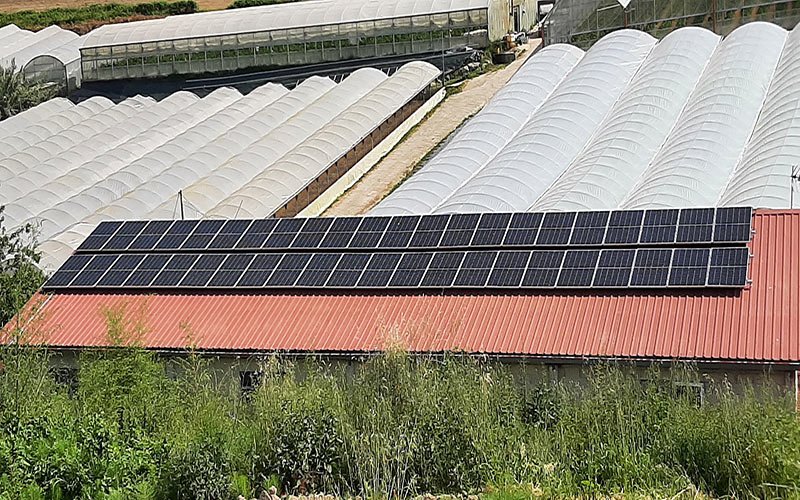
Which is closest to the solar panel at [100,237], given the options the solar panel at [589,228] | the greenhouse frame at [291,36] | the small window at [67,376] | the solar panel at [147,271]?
the solar panel at [147,271]

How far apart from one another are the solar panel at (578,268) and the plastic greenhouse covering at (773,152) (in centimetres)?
665

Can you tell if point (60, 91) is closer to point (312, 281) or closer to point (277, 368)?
point (312, 281)

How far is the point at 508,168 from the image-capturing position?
112ft

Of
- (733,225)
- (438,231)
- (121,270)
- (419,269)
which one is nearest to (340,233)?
(438,231)

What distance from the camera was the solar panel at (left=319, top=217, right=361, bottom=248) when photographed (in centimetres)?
2545

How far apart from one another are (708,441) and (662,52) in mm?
32810

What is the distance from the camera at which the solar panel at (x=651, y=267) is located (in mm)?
21547

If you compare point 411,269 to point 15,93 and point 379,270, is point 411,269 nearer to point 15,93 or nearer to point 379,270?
point 379,270

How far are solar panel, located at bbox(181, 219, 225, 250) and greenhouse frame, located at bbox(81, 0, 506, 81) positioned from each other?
35144mm

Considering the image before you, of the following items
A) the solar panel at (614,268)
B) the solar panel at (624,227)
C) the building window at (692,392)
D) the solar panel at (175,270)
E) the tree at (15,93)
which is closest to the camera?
the building window at (692,392)

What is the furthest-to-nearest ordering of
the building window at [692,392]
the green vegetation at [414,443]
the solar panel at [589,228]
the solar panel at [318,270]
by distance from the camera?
1. the solar panel at [318,270]
2. the solar panel at [589,228]
3. the building window at [692,392]
4. the green vegetation at [414,443]

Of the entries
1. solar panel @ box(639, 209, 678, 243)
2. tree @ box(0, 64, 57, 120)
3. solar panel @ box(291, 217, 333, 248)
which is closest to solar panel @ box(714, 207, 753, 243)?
solar panel @ box(639, 209, 678, 243)

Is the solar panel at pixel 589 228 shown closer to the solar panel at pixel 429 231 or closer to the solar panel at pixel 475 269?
the solar panel at pixel 475 269

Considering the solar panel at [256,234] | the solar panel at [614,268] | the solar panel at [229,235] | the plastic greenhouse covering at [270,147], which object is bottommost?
the plastic greenhouse covering at [270,147]
